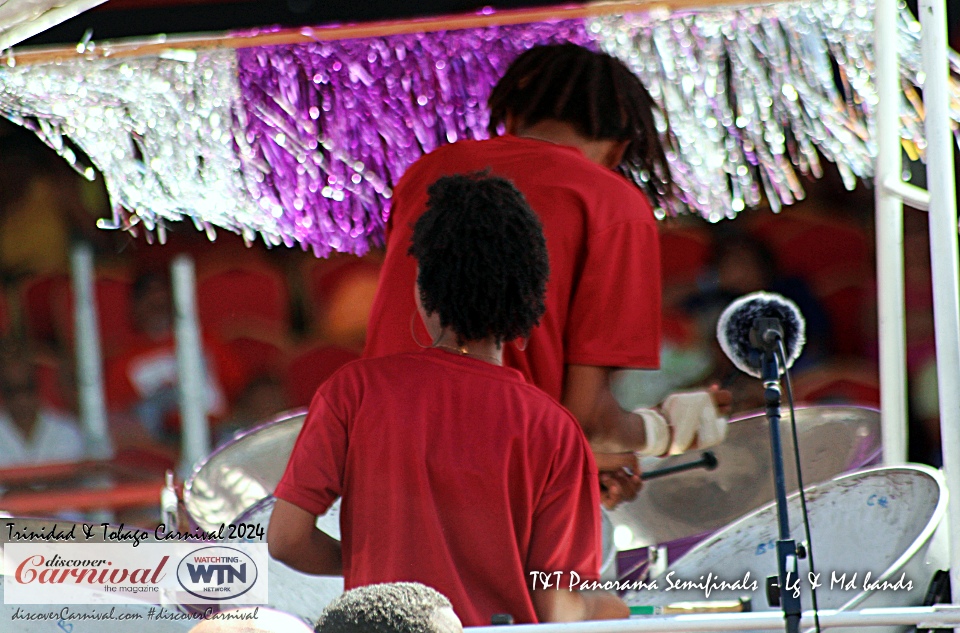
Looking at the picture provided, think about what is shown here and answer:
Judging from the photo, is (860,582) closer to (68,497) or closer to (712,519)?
(712,519)

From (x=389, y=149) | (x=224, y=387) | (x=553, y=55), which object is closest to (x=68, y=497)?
(x=224, y=387)

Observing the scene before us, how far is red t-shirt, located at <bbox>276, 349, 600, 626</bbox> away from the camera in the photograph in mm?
1168

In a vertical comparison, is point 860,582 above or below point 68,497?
above

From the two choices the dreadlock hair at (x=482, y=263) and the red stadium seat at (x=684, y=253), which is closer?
the dreadlock hair at (x=482, y=263)

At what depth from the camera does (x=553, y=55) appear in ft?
5.27

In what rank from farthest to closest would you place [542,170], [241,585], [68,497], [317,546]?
[68,497], [542,170], [241,585], [317,546]

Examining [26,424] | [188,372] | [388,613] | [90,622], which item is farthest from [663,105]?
[26,424]

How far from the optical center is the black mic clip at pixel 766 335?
1384mm

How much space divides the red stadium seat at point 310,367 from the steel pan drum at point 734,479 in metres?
1.33

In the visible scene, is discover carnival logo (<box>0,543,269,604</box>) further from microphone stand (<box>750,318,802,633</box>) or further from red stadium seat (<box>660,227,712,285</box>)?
red stadium seat (<box>660,227,712,285</box>)

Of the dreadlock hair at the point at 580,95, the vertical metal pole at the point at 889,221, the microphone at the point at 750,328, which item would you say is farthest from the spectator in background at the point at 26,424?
the vertical metal pole at the point at 889,221

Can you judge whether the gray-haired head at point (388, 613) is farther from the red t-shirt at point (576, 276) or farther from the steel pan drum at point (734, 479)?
the steel pan drum at point (734, 479)

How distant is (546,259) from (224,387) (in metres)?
2.06

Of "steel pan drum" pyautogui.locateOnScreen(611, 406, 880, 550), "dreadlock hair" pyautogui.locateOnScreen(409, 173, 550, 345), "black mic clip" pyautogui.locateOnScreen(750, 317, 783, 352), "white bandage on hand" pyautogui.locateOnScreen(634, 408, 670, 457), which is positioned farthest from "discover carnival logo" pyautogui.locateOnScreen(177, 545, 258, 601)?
"steel pan drum" pyautogui.locateOnScreen(611, 406, 880, 550)
